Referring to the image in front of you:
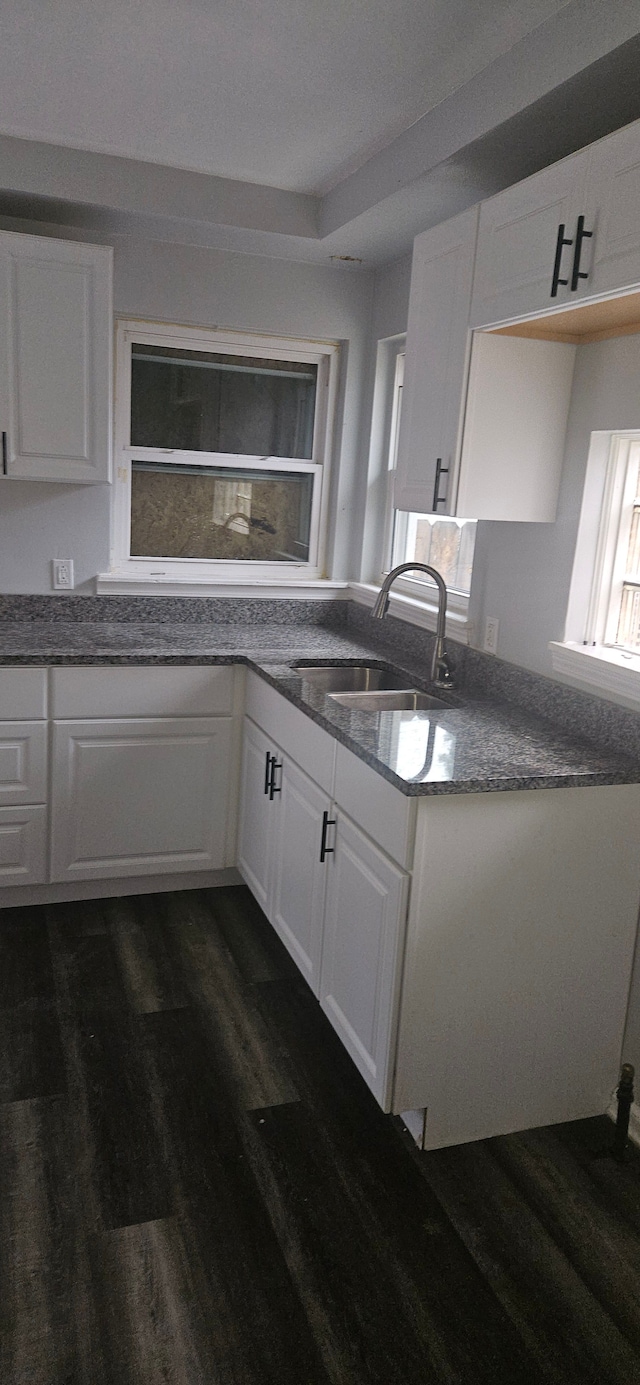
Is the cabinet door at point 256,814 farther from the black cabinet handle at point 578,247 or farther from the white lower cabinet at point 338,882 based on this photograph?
the black cabinet handle at point 578,247

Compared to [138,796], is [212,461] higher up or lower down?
higher up

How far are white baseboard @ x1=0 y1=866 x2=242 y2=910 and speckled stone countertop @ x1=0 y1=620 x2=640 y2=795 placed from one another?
767mm

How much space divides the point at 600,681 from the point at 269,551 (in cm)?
187

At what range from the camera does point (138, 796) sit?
3123mm

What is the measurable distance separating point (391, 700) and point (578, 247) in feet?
4.57

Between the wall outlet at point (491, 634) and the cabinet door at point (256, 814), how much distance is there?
692 mm

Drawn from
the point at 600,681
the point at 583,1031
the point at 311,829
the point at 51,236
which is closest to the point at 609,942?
the point at 583,1031

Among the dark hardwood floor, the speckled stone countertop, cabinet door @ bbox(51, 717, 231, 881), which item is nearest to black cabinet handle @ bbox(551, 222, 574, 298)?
the speckled stone countertop

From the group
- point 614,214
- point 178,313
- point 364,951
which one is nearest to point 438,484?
point 614,214

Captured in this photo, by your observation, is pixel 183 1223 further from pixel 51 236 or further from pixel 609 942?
pixel 51 236

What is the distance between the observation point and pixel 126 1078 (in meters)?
2.31

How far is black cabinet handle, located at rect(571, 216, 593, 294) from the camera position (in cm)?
185

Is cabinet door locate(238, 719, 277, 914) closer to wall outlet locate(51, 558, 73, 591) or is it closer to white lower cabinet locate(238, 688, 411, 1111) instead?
white lower cabinet locate(238, 688, 411, 1111)

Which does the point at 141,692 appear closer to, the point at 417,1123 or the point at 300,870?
the point at 300,870
